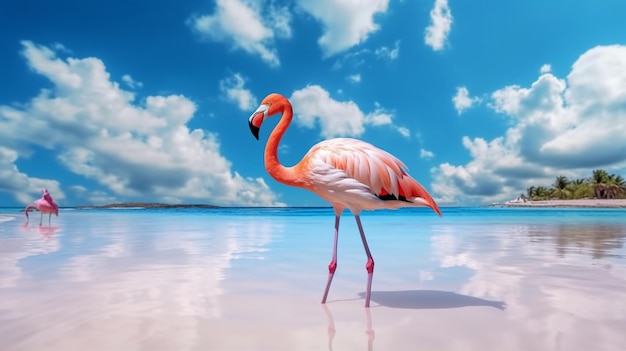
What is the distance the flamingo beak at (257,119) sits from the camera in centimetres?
413

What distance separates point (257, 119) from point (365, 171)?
119 cm

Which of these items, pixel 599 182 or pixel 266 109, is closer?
pixel 266 109

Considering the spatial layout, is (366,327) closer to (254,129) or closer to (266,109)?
(254,129)

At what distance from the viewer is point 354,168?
394 centimetres

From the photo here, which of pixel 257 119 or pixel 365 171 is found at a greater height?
pixel 257 119

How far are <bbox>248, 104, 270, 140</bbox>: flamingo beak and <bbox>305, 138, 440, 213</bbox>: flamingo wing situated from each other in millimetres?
559

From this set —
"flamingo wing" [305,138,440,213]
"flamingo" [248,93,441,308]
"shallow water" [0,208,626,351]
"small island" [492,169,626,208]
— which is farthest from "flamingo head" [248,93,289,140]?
"small island" [492,169,626,208]

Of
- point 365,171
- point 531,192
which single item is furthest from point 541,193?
point 365,171

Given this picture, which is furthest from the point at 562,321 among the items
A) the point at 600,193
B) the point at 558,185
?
the point at 558,185

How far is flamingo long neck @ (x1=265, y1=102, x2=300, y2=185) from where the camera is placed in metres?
4.12

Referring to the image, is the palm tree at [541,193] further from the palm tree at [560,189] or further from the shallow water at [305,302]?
the shallow water at [305,302]

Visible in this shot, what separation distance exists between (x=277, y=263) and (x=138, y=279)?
2.06m

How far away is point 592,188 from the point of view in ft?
265

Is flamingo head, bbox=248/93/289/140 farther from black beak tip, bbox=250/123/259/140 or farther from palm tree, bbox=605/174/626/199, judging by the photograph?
palm tree, bbox=605/174/626/199
